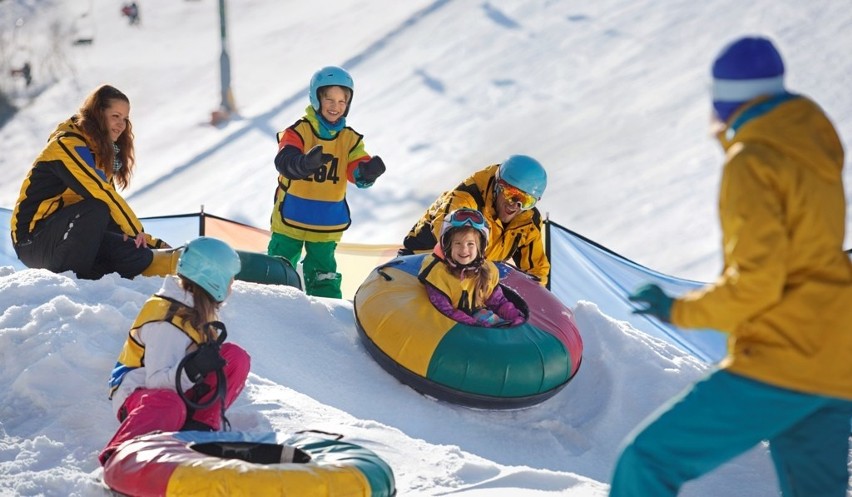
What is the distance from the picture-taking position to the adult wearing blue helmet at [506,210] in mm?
6426

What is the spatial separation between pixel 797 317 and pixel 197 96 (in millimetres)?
21579

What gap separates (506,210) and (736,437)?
3379 mm

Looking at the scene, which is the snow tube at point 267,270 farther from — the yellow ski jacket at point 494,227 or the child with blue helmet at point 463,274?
the child with blue helmet at point 463,274

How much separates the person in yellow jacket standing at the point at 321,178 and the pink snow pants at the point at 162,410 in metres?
2.28

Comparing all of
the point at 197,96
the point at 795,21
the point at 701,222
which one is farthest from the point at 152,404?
the point at 197,96

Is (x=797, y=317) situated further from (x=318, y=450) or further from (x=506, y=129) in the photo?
(x=506, y=129)

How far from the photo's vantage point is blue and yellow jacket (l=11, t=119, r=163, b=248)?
5.99 m

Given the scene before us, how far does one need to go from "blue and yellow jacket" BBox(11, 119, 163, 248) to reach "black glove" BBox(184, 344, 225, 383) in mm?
1995

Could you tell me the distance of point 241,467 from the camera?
150 inches

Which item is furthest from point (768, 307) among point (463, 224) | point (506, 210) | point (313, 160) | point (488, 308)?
point (313, 160)

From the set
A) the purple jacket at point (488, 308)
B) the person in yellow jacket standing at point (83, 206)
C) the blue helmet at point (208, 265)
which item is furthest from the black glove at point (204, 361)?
the person in yellow jacket standing at point (83, 206)

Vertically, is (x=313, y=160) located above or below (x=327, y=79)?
below

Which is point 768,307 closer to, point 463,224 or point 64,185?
point 463,224

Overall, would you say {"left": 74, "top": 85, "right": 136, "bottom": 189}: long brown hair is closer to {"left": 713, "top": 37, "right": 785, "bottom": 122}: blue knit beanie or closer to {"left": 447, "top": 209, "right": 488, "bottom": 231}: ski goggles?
{"left": 447, "top": 209, "right": 488, "bottom": 231}: ski goggles
